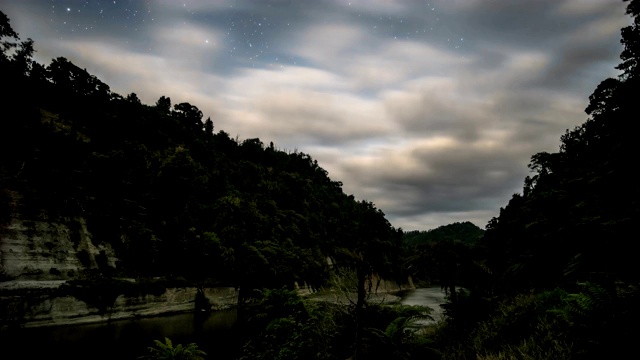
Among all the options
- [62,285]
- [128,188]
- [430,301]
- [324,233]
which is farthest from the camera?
[324,233]

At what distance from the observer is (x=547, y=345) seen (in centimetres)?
595

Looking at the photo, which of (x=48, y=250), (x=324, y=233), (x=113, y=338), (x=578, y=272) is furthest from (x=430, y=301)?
(x=48, y=250)

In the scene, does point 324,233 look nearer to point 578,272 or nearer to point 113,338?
point 113,338

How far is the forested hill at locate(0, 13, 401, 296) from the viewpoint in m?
30.2

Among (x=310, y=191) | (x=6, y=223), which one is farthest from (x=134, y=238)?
(x=310, y=191)

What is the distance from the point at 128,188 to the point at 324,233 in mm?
40594

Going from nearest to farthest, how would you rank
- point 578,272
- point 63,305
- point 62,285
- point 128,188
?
point 578,272
point 63,305
point 62,285
point 128,188

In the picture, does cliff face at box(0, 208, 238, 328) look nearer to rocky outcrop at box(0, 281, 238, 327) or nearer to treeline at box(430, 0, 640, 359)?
rocky outcrop at box(0, 281, 238, 327)

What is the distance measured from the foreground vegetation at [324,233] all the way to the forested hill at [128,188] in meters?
0.18

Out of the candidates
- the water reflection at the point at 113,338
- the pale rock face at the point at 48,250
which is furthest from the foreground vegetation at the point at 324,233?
the water reflection at the point at 113,338

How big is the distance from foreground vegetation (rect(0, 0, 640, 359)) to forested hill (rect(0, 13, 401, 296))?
0.18 m

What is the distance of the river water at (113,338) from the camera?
48.3ft

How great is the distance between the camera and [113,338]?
18453 millimetres

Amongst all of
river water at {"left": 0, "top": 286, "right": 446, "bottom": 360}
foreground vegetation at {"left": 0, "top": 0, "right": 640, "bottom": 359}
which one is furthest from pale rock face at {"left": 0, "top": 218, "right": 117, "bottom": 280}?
river water at {"left": 0, "top": 286, "right": 446, "bottom": 360}
